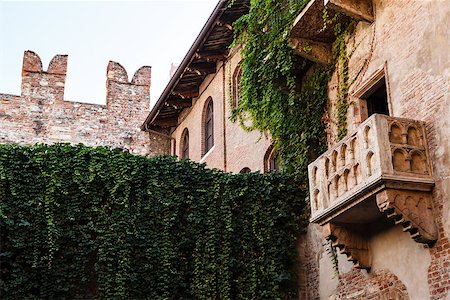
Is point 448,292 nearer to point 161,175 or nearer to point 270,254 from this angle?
point 270,254

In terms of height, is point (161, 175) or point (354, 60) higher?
point (354, 60)

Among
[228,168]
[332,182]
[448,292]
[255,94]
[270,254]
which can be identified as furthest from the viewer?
[228,168]

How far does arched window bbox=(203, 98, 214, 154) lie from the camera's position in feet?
65.5

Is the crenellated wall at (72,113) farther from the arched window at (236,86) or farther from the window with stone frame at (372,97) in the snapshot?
the window with stone frame at (372,97)

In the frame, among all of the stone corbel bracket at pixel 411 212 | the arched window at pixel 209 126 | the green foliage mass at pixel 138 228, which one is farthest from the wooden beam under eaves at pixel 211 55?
the stone corbel bracket at pixel 411 212

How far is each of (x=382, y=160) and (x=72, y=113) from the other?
15.9 meters

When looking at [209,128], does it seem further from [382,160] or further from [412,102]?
[382,160]

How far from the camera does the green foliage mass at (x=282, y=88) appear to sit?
541 inches

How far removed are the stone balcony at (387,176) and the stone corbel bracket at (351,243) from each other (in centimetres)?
47

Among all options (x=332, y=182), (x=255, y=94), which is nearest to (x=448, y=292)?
(x=332, y=182)

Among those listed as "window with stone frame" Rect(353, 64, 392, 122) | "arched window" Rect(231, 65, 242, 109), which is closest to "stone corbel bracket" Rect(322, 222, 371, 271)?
"window with stone frame" Rect(353, 64, 392, 122)

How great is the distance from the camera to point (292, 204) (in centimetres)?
1412

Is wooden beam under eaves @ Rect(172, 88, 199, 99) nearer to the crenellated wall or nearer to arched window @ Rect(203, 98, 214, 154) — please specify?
arched window @ Rect(203, 98, 214, 154)

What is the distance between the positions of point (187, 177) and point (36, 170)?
2.93m
